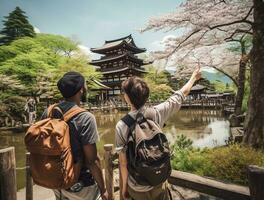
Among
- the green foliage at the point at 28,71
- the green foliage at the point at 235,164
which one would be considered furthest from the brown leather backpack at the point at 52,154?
the green foliage at the point at 28,71

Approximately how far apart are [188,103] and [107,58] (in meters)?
18.3

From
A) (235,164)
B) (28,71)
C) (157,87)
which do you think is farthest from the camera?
(157,87)

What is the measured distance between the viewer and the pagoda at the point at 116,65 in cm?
3994

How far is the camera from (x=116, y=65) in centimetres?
4306

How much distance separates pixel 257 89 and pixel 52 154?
428cm

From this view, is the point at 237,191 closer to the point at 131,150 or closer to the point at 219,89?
the point at 131,150

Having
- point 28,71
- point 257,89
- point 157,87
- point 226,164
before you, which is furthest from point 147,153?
point 157,87

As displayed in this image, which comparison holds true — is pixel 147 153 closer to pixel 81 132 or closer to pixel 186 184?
pixel 81 132

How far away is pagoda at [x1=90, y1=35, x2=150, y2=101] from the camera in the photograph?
39.9 metres

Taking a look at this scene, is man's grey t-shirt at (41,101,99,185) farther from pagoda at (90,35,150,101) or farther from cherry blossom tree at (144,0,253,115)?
pagoda at (90,35,150,101)

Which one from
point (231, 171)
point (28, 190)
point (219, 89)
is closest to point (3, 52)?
point (28, 190)

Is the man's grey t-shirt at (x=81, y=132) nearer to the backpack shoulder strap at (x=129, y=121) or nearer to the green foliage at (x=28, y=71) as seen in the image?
the backpack shoulder strap at (x=129, y=121)

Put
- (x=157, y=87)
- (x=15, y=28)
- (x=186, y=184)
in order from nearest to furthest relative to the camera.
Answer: (x=186, y=184), (x=157, y=87), (x=15, y=28)


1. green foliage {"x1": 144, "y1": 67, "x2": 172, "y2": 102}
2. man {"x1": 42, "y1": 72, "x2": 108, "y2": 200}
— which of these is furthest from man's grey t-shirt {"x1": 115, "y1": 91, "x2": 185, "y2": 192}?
green foliage {"x1": 144, "y1": 67, "x2": 172, "y2": 102}
